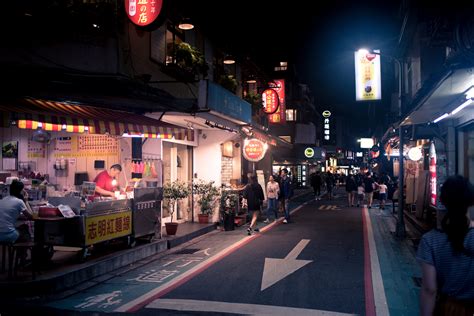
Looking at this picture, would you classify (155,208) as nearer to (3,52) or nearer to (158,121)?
(158,121)

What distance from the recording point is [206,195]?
54.4 ft

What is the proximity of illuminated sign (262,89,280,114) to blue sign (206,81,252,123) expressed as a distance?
9.89 meters

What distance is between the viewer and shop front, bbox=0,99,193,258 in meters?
9.28

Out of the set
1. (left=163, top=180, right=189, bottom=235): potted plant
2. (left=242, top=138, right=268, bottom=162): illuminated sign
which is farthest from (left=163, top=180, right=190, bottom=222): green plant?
(left=242, top=138, right=268, bottom=162): illuminated sign

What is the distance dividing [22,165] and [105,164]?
2.51 meters

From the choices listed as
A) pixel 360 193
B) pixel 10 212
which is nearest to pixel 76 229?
pixel 10 212

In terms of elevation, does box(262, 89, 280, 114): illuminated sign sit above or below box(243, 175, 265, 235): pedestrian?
above

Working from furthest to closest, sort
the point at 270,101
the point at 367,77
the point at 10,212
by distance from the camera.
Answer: the point at 270,101, the point at 367,77, the point at 10,212

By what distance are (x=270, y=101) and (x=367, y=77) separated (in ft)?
21.7

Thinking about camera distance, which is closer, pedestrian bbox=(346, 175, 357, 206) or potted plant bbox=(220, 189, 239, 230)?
potted plant bbox=(220, 189, 239, 230)

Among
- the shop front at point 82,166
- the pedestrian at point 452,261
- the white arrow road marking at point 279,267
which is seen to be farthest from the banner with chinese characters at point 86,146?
the pedestrian at point 452,261

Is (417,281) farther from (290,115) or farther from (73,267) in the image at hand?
(290,115)

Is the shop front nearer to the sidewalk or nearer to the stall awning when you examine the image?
the stall awning

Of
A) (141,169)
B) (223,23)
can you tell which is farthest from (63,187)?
(223,23)
